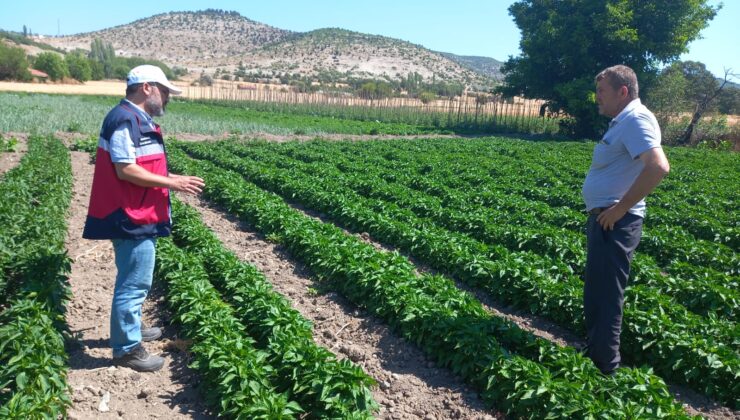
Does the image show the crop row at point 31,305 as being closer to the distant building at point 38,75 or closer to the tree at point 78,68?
the distant building at point 38,75

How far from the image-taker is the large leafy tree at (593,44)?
3117 cm

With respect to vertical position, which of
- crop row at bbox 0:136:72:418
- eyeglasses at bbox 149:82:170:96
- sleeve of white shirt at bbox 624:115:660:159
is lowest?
crop row at bbox 0:136:72:418

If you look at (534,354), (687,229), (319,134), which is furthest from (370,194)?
(319,134)

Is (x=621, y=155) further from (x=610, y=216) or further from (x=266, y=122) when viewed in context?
(x=266, y=122)

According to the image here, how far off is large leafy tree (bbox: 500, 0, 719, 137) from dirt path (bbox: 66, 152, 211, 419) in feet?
94.7

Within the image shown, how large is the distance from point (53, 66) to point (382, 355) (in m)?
91.2

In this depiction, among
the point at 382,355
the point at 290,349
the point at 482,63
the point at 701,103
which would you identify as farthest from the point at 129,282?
the point at 482,63

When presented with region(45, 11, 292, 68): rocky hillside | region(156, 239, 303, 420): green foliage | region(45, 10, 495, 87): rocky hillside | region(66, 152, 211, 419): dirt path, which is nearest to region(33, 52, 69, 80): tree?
Answer: region(45, 10, 495, 87): rocky hillside

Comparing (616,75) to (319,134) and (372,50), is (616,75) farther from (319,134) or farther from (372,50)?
(372,50)

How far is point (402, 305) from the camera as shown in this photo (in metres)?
5.97

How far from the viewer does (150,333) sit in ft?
18.4

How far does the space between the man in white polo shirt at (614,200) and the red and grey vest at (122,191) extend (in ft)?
13.0

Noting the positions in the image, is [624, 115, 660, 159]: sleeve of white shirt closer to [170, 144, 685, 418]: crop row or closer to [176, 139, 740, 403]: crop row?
[170, 144, 685, 418]: crop row

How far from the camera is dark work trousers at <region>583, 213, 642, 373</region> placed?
452cm
